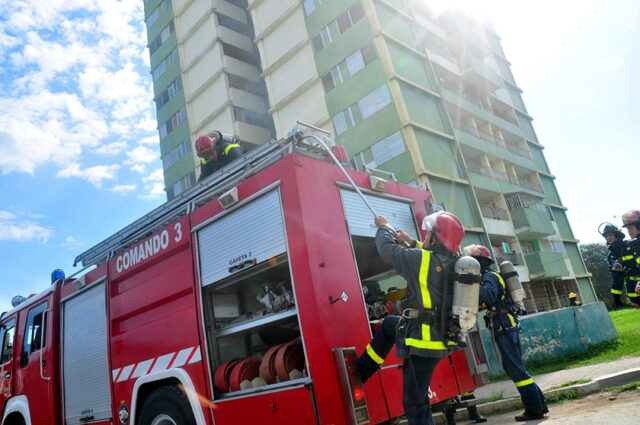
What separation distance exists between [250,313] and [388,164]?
A: 15948mm

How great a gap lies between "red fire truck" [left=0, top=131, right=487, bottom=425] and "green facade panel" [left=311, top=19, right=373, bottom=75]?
17621 millimetres

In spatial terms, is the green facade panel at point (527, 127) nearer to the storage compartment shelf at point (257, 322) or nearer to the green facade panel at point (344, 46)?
the green facade panel at point (344, 46)

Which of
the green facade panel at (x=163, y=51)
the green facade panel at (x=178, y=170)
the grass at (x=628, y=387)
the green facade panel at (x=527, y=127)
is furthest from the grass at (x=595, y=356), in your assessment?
the green facade panel at (x=163, y=51)

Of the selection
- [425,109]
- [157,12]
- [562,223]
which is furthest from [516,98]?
[157,12]

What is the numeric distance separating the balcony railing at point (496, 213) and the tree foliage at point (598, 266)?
33126mm

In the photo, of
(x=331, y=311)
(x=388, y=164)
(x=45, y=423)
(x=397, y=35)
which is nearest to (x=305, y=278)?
(x=331, y=311)

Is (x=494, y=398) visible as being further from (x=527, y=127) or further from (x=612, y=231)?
(x=527, y=127)

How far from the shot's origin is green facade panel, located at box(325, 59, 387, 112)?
66.5ft

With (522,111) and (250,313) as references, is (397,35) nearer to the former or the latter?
(522,111)

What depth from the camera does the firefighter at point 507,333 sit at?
4.90 metres

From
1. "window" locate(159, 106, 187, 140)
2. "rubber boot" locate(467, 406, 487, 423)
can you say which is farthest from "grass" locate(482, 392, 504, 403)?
"window" locate(159, 106, 187, 140)

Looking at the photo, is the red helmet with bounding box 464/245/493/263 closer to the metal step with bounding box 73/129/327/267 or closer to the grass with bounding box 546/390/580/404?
the grass with bounding box 546/390/580/404

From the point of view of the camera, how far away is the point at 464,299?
11.1 ft

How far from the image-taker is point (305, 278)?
3371mm
